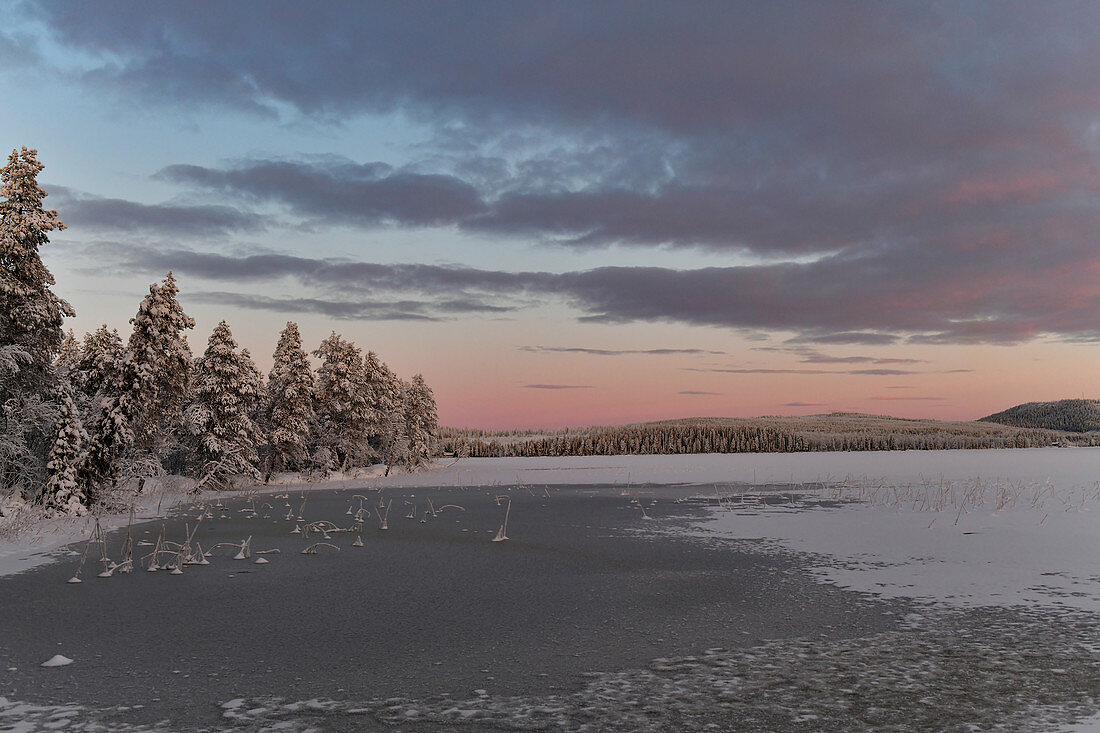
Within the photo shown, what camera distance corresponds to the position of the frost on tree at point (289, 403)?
173 feet

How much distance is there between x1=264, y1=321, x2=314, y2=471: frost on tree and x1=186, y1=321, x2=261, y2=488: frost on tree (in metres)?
3.76

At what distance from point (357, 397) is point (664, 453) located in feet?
165

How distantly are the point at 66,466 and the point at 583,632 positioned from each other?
27.8 meters

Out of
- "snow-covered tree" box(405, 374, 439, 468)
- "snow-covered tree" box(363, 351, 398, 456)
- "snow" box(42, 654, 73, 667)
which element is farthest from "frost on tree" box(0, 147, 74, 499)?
"snow-covered tree" box(405, 374, 439, 468)

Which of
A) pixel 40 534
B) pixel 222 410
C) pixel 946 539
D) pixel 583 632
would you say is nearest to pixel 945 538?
pixel 946 539

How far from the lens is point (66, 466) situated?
2970 centimetres

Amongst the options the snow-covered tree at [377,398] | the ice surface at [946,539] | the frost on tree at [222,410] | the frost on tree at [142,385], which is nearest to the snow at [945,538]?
the ice surface at [946,539]

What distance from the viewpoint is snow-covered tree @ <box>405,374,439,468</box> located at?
6988cm

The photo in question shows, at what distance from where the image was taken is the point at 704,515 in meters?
24.6

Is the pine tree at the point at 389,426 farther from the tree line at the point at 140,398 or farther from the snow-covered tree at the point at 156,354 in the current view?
the snow-covered tree at the point at 156,354

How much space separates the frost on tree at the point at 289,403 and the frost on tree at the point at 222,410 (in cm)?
376

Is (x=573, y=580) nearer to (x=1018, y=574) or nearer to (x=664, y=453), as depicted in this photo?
(x=1018, y=574)

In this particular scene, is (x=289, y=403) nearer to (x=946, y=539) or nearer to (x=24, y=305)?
(x=24, y=305)

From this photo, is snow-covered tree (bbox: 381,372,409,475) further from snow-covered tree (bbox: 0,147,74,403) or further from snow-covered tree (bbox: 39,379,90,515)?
snow-covered tree (bbox: 0,147,74,403)
